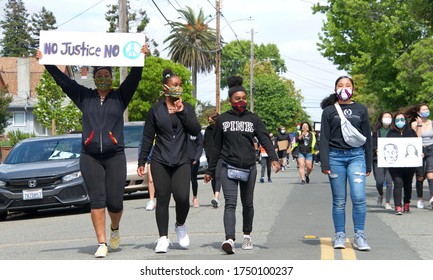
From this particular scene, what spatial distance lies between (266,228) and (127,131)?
9.34 metres

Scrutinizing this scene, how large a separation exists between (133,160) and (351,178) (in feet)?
33.6

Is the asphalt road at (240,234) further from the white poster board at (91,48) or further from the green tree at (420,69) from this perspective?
the green tree at (420,69)

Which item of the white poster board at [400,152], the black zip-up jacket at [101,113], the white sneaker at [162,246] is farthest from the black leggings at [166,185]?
the white poster board at [400,152]

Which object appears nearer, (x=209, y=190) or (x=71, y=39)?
(x=71, y=39)

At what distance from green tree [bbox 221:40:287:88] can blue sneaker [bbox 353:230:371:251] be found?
104m

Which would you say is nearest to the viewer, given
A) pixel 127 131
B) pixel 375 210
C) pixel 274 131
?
pixel 375 210

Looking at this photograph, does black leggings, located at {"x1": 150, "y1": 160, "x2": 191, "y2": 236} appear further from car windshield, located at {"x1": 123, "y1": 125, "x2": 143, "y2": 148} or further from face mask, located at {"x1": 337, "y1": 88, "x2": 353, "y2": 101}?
car windshield, located at {"x1": 123, "y1": 125, "x2": 143, "y2": 148}

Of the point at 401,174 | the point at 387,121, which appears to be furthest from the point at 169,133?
the point at 387,121

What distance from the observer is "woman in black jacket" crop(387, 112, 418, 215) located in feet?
46.8

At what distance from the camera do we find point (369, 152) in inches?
371

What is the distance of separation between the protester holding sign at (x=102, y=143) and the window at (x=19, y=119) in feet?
218

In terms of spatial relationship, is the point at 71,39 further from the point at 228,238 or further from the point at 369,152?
the point at 369,152

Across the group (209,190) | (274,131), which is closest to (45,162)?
(209,190)

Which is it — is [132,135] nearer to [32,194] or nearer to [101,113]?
[32,194]
